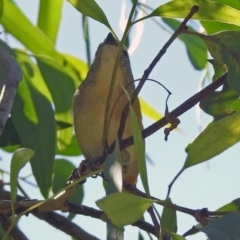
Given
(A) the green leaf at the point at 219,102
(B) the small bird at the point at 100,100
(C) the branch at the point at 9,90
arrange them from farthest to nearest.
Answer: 1. (B) the small bird at the point at 100,100
2. (A) the green leaf at the point at 219,102
3. (C) the branch at the point at 9,90

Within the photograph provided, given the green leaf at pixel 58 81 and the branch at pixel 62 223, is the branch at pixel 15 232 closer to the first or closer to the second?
the branch at pixel 62 223

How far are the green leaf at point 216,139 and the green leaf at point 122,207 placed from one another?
0.13m

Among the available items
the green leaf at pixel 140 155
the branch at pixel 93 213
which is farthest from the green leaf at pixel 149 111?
the green leaf at pixel 140 155

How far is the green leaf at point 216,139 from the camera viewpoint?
0.83 metres

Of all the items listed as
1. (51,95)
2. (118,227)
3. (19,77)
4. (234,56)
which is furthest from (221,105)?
(51,95)

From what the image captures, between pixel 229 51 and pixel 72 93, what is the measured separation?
69 centimetres

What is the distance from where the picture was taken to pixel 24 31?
5.16 feet

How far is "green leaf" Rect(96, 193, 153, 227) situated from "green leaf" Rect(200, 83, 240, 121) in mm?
384

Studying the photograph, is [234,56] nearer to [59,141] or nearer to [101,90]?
[101,90]

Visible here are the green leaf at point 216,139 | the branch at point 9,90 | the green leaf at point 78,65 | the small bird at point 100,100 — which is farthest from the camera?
the green leaf at point 78,65

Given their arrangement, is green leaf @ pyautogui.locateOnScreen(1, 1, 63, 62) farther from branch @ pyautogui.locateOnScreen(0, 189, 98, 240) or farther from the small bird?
branch @ pyautogui.locateOnScreen(0, 189, 98, 240)

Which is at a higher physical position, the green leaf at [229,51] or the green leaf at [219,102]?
the green leaf at [219,102]

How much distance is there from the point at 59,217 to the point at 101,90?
Result: 26 centimetres

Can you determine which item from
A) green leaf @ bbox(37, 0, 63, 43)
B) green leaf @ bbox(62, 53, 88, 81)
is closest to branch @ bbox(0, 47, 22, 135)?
green leaf @ bbox(37, 0, 63, 43)
